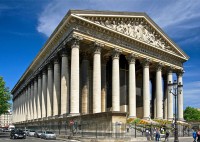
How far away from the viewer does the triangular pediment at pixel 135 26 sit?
5359 centimetres

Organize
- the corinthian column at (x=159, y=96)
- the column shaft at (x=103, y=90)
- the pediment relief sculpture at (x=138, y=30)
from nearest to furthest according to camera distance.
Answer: the pediment relief sculpture at (x=138, y=30), the column shaft at (x=103, y=90), the corinthian column at (x=159, y=96)

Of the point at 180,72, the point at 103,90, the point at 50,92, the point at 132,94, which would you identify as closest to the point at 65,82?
the point at 103,90

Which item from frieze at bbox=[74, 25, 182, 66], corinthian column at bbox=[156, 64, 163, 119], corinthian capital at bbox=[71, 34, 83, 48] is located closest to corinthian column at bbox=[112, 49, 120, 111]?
frieze at bbox=[74, 25, 182, 66]

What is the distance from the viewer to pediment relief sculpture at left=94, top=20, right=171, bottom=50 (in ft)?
186

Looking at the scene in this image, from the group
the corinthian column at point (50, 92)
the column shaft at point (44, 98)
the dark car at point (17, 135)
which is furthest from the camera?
the column shaft at point (44, 98)

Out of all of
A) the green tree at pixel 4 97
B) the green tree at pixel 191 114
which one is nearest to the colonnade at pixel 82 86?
the green tree at pixel 4 97

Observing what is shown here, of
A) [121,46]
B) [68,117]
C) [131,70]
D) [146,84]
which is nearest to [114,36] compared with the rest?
[121,46]

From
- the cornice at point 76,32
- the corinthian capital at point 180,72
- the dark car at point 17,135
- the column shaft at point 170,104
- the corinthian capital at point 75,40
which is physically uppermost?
the cornice at point 76,32

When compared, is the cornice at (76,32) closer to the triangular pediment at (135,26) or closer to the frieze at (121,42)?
the triangular pediment at (135,26)

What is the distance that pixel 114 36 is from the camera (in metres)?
56.5

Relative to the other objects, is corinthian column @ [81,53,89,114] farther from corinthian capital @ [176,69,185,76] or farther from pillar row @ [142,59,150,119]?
corinthian capital @ [176,69,185,76]

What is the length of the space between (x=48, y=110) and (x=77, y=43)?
18213 mm

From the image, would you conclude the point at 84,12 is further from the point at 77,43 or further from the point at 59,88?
the point at 59,88

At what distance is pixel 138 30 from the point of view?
204 feet
